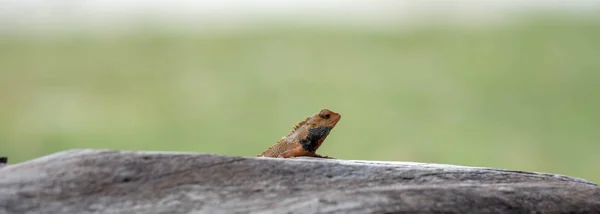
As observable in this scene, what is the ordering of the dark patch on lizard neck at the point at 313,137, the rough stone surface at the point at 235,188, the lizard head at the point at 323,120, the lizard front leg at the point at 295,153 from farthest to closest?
the lizard head at the point at 323,120 < the dark patch on lizard neck at the point at 313,137 < the lizard front leg at the point at 295,153 < the rough stone surface at the point at 235,188

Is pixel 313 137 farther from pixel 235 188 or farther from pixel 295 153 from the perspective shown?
pixel 235 188

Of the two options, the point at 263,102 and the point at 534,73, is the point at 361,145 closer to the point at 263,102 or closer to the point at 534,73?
the point at 263,102

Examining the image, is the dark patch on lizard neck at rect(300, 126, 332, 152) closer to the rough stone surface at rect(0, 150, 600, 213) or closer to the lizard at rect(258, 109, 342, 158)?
the lizard at rect(258, 109, 342, 158)

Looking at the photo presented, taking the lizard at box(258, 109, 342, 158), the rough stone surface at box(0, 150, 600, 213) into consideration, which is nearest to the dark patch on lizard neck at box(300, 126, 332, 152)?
the lizard at box(258, 109, 342, 158)

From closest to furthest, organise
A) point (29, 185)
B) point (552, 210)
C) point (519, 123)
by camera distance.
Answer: point (29, 185) < point (552, 210) < point (519, 123)

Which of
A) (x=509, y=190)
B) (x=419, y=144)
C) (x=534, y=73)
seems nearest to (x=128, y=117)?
(x=419, y=144)

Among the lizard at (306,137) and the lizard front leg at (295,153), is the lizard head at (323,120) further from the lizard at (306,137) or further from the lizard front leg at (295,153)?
the lizard front leg at (295,153)

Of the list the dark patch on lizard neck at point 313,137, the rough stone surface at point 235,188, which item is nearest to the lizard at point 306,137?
the dark patch on lizard neck at point 313,137
